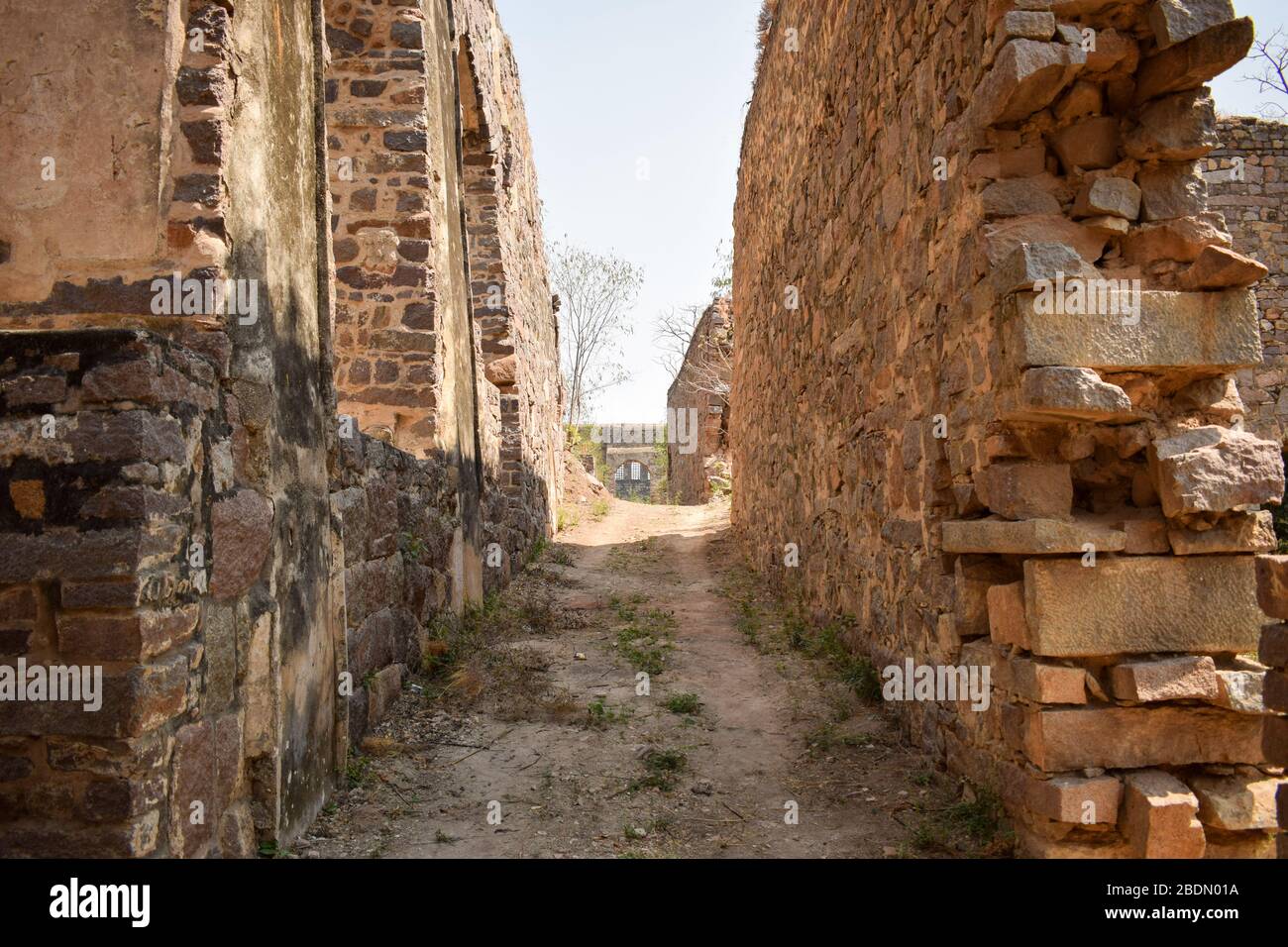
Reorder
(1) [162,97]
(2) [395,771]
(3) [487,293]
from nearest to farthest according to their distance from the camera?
(1) [162,97] < (2) [395,771] < (3) [487,293]

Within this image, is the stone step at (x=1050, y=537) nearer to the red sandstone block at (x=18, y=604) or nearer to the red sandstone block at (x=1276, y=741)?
the red sandstone block at (x=1276, y=741)

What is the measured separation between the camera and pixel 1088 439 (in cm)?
302

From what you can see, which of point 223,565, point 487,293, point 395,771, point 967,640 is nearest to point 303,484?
point 223,565

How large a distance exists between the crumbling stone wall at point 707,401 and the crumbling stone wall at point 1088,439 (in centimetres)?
1288

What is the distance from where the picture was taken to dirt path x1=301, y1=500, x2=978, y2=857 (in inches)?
125

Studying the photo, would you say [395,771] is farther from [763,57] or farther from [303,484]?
[763,57]

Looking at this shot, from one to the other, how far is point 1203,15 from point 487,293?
776 cm

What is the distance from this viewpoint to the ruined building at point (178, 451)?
209cm

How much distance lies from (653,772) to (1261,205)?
11837mm

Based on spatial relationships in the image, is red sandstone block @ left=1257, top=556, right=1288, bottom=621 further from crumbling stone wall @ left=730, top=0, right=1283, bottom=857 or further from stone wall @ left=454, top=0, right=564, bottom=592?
stone wall @ left=454, top=0, right=564, bottom=592

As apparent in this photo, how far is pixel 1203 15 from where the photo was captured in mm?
2928

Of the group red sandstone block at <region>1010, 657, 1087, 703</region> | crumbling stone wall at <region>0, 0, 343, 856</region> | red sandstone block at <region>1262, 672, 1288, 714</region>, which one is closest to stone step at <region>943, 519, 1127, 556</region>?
red sandstone block at <region>1010, 657, 1087, 703</region>

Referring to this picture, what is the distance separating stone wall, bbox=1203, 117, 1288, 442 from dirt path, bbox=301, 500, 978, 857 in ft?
29.7

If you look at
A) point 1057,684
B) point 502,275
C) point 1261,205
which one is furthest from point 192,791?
point 1261,205
